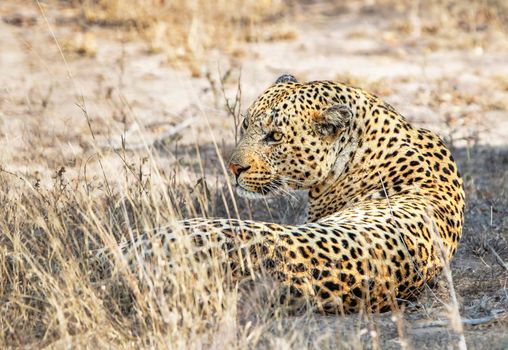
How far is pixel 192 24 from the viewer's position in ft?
42.3

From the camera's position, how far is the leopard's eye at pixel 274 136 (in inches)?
246

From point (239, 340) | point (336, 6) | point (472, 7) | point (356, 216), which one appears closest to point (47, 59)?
point (336, 6)

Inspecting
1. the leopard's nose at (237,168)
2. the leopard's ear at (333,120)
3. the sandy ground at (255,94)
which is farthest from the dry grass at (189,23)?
the leopard's ear at (333,120)

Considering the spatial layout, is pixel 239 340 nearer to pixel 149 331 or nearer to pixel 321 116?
pixel 149 331

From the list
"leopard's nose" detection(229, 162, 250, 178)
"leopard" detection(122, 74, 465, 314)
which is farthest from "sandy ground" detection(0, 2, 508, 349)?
"leopard's nose" detection(229, 162, 250, 178)

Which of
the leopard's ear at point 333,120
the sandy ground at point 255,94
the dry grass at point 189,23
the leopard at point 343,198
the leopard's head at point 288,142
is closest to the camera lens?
the leopard at point 343,198

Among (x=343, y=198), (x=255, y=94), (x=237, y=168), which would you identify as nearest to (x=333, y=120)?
(x=343, y=198)

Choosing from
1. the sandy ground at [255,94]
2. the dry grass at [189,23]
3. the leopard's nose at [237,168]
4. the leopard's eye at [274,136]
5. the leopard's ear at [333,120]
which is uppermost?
the leopard's ear at [333,120]

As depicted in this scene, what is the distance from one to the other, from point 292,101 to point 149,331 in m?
2.05

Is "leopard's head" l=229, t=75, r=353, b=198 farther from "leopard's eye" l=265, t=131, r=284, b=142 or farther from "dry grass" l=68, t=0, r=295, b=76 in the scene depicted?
"dry grass" l=68, t=0, r=295, b=76

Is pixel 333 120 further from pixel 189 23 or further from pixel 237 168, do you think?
pixel 189 23

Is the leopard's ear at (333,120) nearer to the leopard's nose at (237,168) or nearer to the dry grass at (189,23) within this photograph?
the leopard's nose at (237,168)

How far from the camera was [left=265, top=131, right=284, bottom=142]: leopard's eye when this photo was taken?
20.5 ft

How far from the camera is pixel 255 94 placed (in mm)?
11078
